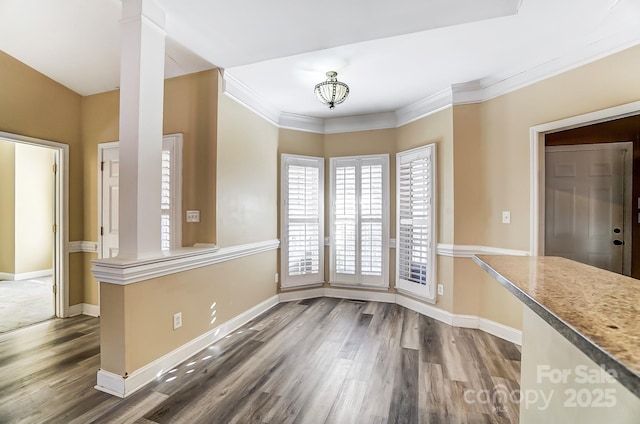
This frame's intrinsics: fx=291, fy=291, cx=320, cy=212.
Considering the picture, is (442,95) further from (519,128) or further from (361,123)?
(361,123)

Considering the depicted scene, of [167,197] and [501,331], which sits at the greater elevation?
[167,197]

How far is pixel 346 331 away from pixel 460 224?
1712 millimetres

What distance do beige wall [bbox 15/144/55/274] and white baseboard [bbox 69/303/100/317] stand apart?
8.42 feet

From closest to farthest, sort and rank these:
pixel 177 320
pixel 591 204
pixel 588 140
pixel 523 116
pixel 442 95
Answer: pixel 177 320, pixel 523 116, pixel 591 204, pixel 588 140, pixel 442 95

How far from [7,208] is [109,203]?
3.68m

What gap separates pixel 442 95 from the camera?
3324 mm

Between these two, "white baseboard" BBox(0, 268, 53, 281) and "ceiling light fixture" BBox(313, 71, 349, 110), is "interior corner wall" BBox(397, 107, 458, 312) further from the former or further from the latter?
"white baseboard" BBox(0, 268, 53, 281)

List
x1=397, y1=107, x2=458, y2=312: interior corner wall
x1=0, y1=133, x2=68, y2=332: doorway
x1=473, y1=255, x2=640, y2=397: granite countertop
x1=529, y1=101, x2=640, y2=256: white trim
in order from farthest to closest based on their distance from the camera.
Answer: x1=0, y1=133, x2=68, y2=332: doorway, x1=397, y1=107, x2=458, y2=312: interior corner wall, x1=529, y1=101, x2=640, y2=256: white trim, x1=473, y1=255, x2=640, y2=397: granite countertop

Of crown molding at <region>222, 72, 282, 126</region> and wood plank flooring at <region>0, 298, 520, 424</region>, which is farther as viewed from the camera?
crown molding at <region>222, 72, 282, 126</region>

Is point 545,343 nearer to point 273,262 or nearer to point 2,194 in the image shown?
point 273,262

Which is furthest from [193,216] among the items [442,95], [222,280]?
[442,95]

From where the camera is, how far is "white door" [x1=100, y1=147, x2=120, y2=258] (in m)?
3.40

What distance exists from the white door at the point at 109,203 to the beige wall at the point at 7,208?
3.40 m

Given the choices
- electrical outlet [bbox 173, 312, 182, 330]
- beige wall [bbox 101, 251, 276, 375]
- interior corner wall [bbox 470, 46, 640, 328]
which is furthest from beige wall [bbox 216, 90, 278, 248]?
interior corner wall [bbox 470, 46, 640, 328]
